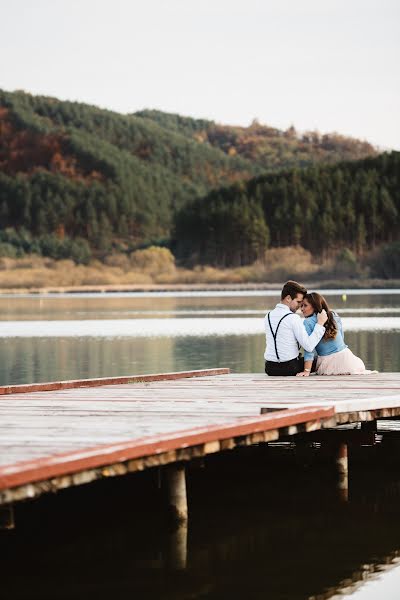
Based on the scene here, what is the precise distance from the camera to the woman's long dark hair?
44.2 feet

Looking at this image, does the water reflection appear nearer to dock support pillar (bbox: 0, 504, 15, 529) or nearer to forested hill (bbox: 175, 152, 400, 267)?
dock support pillar (bbox: 0, 504, 15, 529)

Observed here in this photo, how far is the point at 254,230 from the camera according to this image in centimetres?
14112

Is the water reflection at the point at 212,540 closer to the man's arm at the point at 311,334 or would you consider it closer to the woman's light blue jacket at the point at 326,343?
the man's arm at the point at 311,334

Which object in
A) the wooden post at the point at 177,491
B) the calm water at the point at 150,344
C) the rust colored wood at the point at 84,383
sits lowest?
the calm water at the point at 150,344

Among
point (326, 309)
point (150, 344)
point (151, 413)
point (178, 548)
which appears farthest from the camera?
point (150, 344)

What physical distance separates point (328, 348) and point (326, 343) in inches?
7.4

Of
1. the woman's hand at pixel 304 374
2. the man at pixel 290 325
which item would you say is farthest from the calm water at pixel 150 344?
the man at pixel 290 325

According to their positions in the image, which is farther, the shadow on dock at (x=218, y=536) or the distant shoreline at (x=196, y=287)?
the distant shoreline at (x=196, y=287)

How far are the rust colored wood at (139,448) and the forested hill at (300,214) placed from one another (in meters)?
129

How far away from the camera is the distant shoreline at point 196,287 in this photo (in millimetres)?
116000

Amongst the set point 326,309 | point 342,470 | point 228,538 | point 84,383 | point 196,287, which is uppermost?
point 326,309

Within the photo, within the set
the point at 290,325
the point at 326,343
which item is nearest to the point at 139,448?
the point at 290,325

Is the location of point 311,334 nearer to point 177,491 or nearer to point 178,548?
point 177,491

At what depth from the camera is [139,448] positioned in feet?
28.0
